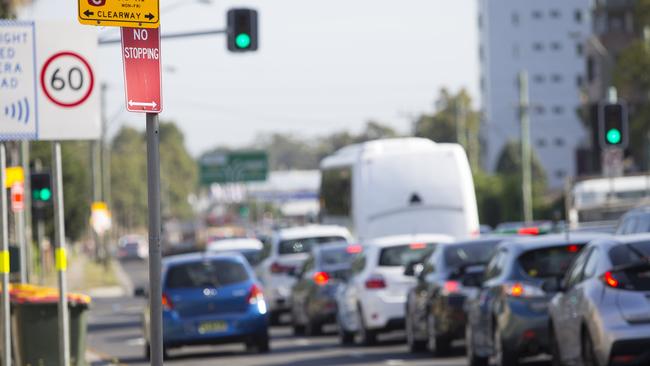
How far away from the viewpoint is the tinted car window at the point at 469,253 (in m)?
23.7

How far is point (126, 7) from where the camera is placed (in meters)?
9.90

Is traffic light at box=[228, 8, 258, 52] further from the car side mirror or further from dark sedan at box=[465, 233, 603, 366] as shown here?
dark sedan at box=[465, 233, 603, 366]

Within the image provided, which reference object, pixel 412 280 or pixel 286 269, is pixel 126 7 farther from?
pixel 286 269

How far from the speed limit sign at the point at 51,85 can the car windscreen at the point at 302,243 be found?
20085 mm

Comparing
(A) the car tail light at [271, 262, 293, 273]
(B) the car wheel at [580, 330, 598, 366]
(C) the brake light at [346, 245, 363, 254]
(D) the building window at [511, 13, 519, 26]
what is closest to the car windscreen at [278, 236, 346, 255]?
(A) the car tail light at [271, 262, 293, 273]

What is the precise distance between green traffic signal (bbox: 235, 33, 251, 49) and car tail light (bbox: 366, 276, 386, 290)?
17.9 ft

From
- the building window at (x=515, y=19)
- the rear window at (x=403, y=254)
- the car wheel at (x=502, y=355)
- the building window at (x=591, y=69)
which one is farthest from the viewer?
the building window at (x=515, y=19)

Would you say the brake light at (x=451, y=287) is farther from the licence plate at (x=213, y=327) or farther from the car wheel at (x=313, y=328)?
the car wheel at (x=313, y=328)

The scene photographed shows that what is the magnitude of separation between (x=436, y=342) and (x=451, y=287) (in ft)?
3.19

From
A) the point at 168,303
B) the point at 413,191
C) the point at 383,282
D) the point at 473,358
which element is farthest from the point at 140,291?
the point at 413,191

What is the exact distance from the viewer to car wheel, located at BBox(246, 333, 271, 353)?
2611 cm

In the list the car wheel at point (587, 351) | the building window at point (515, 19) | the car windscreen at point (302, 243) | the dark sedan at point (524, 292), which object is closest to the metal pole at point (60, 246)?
the car wheel at point (587, 351)

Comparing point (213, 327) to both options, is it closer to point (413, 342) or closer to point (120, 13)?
point (413, 342)

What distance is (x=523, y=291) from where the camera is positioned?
63.9 feet
